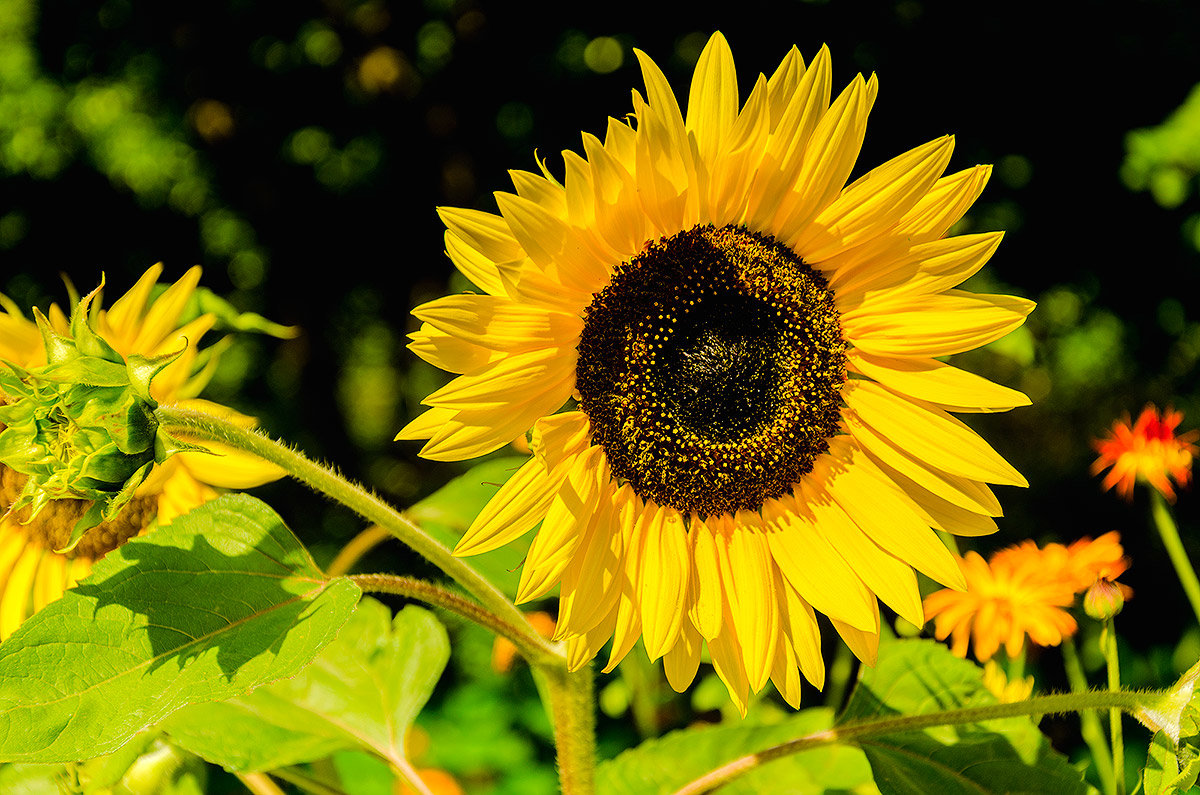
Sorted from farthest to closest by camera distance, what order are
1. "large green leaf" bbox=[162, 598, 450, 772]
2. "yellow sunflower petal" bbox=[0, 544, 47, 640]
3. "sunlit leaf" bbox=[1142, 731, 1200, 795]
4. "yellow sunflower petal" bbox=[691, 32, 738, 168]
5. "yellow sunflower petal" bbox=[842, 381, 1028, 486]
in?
"yellow sunflower petal" bbox=[0, 544, 47, 640]
"large green leaf" bbox=[162, 598, 450, 772]
"yellow sunflower petal" bbox=[842, 381, 1028, 486]
"yellow sunflower petal" bbox=[691, 32, 738, 168]
"sunlit leaf" bbox=[1142, 731, 1200, 795]

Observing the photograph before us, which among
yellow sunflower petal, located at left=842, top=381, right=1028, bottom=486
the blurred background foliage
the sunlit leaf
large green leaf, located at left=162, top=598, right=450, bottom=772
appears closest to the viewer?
the sunlit leaf

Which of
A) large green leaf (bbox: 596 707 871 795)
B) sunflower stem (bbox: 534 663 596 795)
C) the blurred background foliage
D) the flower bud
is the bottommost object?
large green leaf (bbox: 596 707 871 795)

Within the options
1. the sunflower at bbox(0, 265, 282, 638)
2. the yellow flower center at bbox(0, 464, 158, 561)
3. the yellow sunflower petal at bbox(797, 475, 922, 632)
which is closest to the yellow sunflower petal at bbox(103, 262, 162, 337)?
the sunflower at bbox(0, 265, 282, 638)

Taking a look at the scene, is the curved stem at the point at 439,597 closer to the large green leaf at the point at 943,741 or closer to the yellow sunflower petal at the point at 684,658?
the yellow sunflower petal at the point at 684,658

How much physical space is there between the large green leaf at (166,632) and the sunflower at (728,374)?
5.8 inches

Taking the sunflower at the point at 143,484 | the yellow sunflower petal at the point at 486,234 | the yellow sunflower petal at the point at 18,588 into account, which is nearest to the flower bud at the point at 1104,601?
the yellow sunflower petal at the point at 486,234

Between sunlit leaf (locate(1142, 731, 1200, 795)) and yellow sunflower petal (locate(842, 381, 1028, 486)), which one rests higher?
yellow sunflower petal (locate(842, 381, 1028, 486))

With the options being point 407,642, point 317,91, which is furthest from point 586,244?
point 317,91

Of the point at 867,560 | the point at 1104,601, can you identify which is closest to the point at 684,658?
the point at 867,560

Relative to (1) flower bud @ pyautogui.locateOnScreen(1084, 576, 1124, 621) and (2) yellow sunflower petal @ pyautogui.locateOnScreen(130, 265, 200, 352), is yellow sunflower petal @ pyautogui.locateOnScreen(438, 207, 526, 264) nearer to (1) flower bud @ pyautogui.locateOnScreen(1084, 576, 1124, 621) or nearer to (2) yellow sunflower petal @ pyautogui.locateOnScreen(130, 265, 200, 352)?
(2) yellow sunflower petal @ pyautogui.locateOnScreen(130, 265, 200, 352)

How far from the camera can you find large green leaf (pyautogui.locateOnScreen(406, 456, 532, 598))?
1188 mm

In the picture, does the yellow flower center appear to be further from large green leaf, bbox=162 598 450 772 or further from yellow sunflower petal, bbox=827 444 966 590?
yellow sunflower petal, bbox=827 444 966 590

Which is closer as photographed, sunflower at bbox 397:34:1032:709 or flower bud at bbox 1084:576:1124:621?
sunflower at bbox 397:34:1032:709

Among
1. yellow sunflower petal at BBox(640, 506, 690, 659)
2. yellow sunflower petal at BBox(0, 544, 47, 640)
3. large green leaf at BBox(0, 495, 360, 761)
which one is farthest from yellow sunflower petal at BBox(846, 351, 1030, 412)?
yellow sunflower petal at BBox(0, 544, 47, 640)
